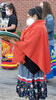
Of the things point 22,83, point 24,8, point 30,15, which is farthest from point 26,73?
point 24,8

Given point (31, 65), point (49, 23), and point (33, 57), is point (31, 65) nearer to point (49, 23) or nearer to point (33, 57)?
point (33, 57)

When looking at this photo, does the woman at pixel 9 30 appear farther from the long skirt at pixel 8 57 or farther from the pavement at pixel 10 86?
the pavement at pixel 10 86

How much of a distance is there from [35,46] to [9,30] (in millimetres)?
3219

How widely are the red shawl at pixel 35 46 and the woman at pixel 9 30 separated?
301 centimetres

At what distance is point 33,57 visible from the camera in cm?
364

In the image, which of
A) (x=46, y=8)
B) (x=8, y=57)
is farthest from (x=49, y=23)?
(x=8, y=57)

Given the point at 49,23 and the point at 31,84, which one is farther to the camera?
the point at 49,23

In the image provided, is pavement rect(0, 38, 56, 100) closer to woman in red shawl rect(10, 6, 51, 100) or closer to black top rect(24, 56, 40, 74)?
woman in red shawl rect(10, 6, 51, 100)

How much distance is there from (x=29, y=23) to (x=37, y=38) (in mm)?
280

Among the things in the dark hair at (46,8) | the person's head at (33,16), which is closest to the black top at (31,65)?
the person's head at (33,16)

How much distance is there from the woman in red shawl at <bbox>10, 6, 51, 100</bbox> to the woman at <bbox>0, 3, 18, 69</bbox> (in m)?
2.92

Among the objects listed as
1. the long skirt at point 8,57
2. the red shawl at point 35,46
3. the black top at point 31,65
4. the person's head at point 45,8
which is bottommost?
the long skirt at point 8,57

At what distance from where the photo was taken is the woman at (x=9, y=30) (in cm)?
666

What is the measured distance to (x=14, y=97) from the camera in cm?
473
